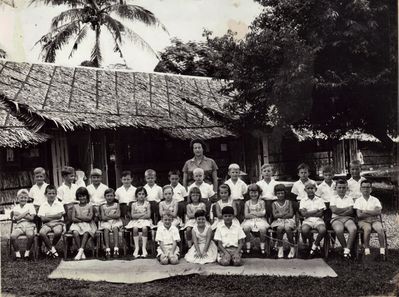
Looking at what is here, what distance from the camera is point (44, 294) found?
468 cm

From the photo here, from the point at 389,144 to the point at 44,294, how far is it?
8.73 metres

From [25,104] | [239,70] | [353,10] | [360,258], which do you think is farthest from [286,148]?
[360,258]

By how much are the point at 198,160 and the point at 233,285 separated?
2.34m

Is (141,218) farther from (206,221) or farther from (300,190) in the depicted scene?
(300,190)

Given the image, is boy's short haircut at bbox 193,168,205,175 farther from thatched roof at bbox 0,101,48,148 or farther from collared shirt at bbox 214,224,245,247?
thatched roof at bbox 0,101,48,148

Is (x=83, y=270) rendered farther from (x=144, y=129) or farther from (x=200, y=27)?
(x=144, y=129)

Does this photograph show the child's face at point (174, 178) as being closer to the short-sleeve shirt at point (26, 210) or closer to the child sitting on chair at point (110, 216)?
the child sitting on chair at point (110, 216)

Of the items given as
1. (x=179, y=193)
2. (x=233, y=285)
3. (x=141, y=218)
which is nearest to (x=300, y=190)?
(x=179, y=193)

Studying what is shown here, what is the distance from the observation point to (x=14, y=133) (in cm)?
929

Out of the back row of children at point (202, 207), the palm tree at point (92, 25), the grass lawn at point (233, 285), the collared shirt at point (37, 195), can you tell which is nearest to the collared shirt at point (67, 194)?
the back row of children at point (202, 207)

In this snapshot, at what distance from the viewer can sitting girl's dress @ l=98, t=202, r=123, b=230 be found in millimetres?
6137

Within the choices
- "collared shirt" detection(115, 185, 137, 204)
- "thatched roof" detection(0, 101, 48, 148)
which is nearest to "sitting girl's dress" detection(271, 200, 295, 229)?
"collared shirt" detection(115, 185, 137, 204)

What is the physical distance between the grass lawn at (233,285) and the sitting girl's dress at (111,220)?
1.10 m

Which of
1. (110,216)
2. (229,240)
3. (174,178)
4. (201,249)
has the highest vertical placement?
(174,178)
